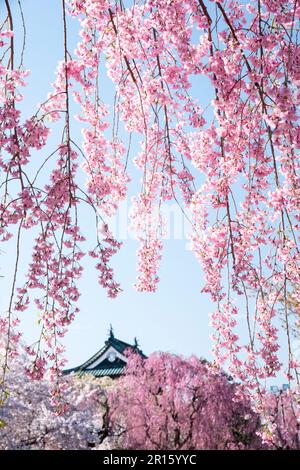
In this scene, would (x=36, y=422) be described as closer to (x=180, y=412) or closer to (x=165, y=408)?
(x=165, y=408)

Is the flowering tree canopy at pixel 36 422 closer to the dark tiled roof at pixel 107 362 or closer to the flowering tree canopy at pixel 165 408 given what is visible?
the flowering tree canopy at pixel 165 408

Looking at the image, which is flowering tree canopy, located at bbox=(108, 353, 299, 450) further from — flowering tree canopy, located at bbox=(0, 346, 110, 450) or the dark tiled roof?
the dark tiled roof

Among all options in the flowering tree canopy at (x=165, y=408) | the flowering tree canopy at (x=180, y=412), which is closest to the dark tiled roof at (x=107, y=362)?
the flowering tree canopy at (x=165, y=408)

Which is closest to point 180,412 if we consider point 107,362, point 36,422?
point 36,422

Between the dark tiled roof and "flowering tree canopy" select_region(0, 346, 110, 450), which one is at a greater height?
the dark tiled roof

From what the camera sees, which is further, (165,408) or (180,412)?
(165,408)

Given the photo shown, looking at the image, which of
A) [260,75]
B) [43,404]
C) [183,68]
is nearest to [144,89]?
[183,68]

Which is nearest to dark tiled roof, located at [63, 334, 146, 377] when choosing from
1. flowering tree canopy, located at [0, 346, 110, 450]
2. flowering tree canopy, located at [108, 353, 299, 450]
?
flowering tree canopy, located at [108, 353, 299, 450]

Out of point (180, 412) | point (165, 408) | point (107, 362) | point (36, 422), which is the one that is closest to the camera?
point (36, 422)

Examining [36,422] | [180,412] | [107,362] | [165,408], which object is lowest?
[36,422]

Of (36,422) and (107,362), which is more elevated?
(107,362)

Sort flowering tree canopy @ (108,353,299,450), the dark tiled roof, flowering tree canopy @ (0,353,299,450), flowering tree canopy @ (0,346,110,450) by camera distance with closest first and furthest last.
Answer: flowering tree canopy @ (0,346,110,450) < flowering tree canopy @ (0,353,299,450) < flowering tree canopy @ (108,353,299,450) < the dark tiled roof
